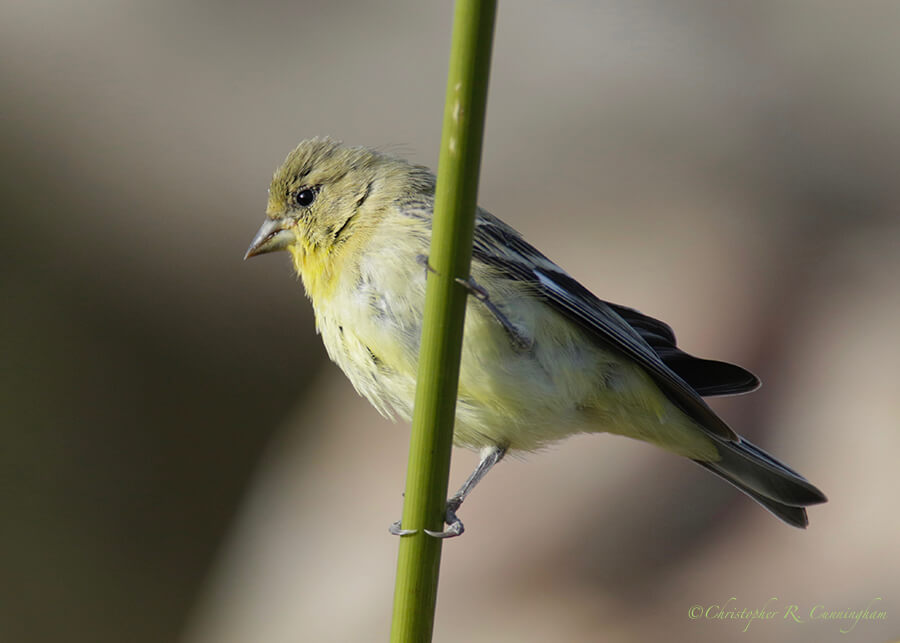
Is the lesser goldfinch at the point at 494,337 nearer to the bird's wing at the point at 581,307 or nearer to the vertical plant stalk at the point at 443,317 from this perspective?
the bird's wing at the point at 581,307

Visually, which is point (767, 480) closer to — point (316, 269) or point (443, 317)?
point (316, 269)

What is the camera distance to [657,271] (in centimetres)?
518

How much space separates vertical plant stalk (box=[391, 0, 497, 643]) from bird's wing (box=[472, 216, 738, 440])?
1.29 m

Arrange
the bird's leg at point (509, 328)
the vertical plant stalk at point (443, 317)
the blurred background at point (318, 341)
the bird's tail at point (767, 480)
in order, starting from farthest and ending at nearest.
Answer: the blurred background at point (318, 341) < the bird's tail at point (767, 480) < the bird's leg at point (509, 328) < the vertical plant stalk at point (443, 317)

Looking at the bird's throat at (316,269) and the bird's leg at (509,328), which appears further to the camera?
the bird's throat at (316,269)

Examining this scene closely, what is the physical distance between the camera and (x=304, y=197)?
2.88m

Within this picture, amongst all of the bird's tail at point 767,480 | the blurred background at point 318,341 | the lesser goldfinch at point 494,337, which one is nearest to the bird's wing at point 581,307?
the lesser goldfinch at point 494,337

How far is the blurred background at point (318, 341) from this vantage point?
430 centimetres

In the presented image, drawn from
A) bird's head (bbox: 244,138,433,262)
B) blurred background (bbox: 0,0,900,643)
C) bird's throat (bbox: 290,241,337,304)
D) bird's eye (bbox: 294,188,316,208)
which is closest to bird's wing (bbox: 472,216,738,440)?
bird's head (bbox: 244,138,433,262)

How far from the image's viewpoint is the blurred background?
14.1 feet

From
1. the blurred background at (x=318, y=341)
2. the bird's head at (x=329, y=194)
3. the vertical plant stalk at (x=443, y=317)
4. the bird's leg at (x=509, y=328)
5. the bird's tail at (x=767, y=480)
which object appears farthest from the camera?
the blurred background at (x=318, y=341)

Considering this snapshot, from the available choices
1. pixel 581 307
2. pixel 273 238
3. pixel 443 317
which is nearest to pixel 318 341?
pixel 273 238

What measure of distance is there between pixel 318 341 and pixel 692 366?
3412 millimetres

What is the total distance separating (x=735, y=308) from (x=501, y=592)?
192 cm
